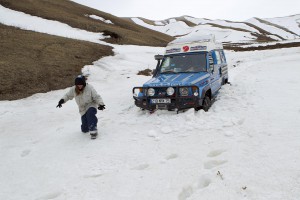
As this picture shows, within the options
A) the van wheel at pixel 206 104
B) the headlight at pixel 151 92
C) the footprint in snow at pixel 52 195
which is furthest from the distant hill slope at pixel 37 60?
the van wheel at pixel 206 104

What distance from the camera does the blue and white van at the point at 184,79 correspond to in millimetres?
8281

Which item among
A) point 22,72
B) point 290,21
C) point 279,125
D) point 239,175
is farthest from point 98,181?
point 290,21

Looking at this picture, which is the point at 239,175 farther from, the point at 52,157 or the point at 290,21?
the point at 290,21

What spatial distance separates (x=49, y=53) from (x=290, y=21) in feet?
546

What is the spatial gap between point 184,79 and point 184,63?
54.6 inches

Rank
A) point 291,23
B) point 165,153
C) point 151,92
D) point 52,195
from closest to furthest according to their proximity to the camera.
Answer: point 52,195 < point 165,153 < point 151,92 < point 291,23

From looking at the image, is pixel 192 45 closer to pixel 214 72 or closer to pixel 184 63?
pixel 184 63

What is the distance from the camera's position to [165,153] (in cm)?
626

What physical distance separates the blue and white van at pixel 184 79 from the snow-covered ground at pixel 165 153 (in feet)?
1.38

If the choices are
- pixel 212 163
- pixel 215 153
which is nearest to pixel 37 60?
pixel 215 153

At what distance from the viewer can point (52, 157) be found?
692cm

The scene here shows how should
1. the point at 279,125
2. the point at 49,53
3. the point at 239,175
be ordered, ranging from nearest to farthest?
the point at 239,175
the point at 279,125
the point at 49,53

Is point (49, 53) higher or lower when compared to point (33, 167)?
higher

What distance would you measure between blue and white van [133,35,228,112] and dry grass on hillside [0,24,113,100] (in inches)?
328
